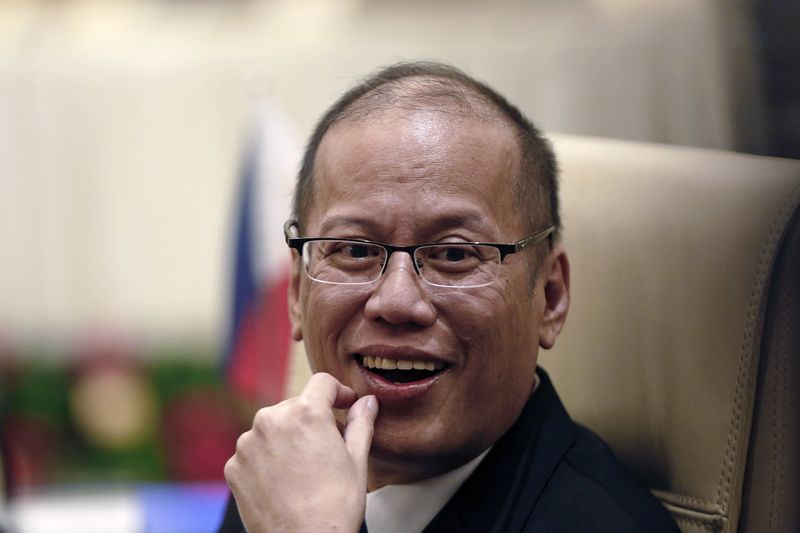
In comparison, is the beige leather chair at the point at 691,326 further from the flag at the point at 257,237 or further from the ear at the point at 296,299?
the flag at the point at 257,237

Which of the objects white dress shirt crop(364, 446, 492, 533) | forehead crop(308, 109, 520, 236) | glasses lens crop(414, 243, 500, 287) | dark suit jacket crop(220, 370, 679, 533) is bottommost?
white dress shirt crop(364, 446, 492, 533)

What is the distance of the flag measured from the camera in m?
3.42

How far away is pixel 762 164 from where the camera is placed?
4.37 ft

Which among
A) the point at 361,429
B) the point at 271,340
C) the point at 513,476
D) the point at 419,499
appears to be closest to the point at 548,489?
the point at 513,476

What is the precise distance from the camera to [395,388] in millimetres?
1272

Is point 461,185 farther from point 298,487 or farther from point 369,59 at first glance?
point 369,59

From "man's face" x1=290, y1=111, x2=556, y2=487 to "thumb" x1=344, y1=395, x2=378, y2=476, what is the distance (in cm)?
3

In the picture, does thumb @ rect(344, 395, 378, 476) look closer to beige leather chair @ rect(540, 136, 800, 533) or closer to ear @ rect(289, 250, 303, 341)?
ear @ rect(289, 250, 303, 341)

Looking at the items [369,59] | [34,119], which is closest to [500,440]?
[369,59]

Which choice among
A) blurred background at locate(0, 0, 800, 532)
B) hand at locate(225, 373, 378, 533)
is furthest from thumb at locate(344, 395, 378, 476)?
blurred background at locate(0, 0, 800, 532)

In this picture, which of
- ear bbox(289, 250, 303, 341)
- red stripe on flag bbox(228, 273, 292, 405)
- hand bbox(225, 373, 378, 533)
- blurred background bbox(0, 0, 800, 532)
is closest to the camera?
hand bbox(225, 373, 378, 533)

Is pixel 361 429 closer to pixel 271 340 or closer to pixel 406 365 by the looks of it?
pixel 406 365

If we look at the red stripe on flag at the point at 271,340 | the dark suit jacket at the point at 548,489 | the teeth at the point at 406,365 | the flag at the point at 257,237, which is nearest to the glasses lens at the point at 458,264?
the teeth at the point at 406,365

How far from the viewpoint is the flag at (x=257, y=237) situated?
3.42 meters
